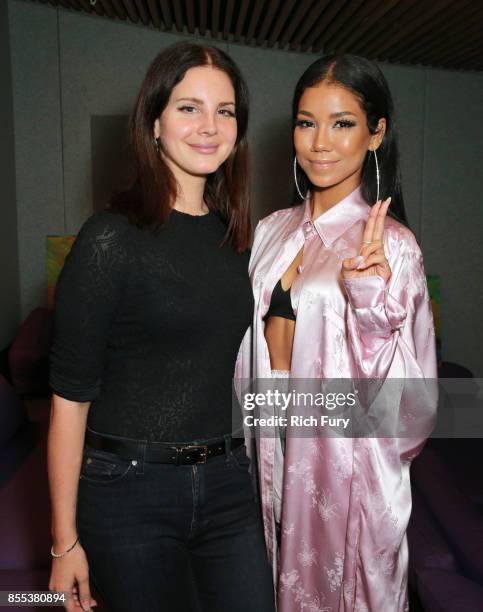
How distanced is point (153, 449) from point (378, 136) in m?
1.08

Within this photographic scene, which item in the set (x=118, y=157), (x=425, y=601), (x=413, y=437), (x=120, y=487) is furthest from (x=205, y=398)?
(x=118, y=157)

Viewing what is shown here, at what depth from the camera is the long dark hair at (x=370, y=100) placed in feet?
5.11

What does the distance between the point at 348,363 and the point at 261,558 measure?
0.54 m

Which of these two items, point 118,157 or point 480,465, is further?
point 118,157

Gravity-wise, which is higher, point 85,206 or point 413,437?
point 85,206

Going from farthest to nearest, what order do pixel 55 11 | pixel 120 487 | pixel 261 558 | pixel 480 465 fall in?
pixel 55 11 < pixel 480 465 < pixel 261 558 < pixel 120 487

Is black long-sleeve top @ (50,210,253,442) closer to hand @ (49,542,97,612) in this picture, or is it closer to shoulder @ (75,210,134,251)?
shoulder @ (75,210,134,251)

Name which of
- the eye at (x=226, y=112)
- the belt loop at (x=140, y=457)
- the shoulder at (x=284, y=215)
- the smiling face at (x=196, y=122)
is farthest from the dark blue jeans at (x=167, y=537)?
the shoulder at (x=284, y=215)

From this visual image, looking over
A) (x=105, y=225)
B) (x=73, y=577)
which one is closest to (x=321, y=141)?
(x=105, y=225)

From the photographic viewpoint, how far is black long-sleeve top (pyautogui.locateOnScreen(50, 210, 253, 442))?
1099mm

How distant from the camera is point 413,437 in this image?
1.53m

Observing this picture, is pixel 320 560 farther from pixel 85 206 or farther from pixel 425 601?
pixel 85 206

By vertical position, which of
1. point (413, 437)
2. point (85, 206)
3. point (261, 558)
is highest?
point (85, 206)

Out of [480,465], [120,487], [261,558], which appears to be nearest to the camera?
[120,487]
